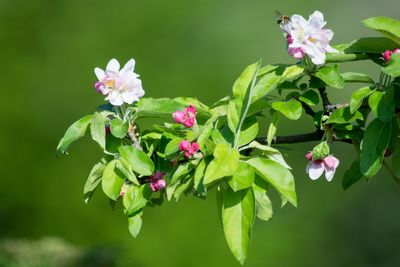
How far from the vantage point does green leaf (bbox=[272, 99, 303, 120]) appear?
877 millimetres

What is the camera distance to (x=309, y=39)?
87 centimetres

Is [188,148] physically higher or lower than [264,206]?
higher

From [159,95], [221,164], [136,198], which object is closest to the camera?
[221,164]

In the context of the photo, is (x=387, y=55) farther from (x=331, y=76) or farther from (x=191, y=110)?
(x=191, y=110)

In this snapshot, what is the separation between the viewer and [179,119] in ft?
2.93

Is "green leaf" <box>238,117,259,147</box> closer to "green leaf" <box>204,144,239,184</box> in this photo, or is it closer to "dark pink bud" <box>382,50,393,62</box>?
"green leaf" <box>204,144,239,184</box>

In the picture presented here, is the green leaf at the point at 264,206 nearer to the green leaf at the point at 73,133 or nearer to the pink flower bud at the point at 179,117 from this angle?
the pink flower bud at the point at 179,117

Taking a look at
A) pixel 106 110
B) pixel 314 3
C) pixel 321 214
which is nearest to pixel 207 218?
pixel 321 214

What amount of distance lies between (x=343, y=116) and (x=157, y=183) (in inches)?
10.3

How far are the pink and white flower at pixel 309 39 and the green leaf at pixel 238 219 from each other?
19cm

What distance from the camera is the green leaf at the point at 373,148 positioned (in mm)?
869

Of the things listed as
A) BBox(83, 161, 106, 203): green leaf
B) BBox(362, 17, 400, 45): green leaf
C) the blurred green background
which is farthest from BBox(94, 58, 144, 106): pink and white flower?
the blurred green background

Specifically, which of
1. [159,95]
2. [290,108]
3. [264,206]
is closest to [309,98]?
[290,108]

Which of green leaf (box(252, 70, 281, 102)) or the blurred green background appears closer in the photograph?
green leaf (box(252, 70, 281, 102))
